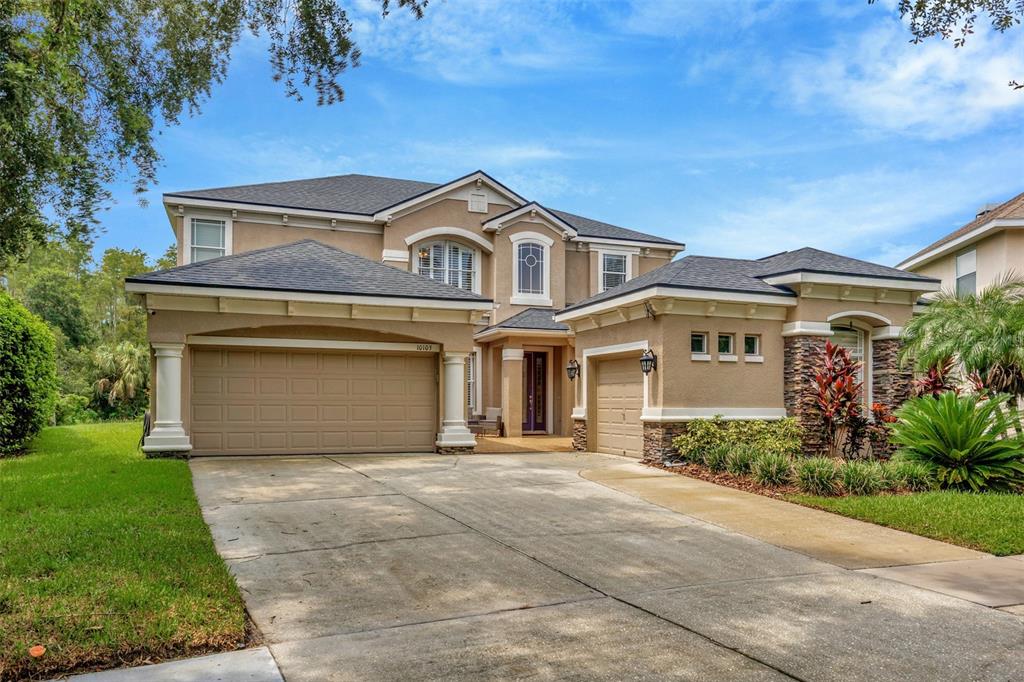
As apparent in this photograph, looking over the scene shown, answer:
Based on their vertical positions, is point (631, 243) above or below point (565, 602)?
above

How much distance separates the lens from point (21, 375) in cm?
1431

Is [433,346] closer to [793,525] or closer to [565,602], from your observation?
[793,525]

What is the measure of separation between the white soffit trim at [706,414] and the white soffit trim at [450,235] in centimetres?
961

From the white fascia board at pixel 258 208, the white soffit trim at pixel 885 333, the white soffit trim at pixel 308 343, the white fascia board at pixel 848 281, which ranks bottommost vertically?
the white soffit trim at pixel 308 343

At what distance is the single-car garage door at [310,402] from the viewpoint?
15281 mm

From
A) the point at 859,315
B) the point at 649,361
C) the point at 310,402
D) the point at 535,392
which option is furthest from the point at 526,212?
the point at 859,315

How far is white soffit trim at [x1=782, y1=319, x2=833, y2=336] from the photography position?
15.6 m

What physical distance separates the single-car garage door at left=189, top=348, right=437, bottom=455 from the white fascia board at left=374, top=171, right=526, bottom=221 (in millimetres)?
6854

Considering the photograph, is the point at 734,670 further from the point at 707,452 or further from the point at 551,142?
the point at 551,142

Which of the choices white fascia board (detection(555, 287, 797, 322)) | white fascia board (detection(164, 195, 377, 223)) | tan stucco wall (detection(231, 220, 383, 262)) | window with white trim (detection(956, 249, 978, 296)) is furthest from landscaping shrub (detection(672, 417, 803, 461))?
white fascia board (detection(164, 195, 377, 223))

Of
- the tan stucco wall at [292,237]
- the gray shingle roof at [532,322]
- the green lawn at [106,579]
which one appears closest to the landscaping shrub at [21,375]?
the green lawn at [106,579]

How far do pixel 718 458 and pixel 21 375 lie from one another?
42.6 ft

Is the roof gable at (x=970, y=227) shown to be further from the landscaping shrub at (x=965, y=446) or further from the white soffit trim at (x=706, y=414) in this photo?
the landscaping shrub at (x=965, y=446)

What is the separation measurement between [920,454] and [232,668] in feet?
37.0
